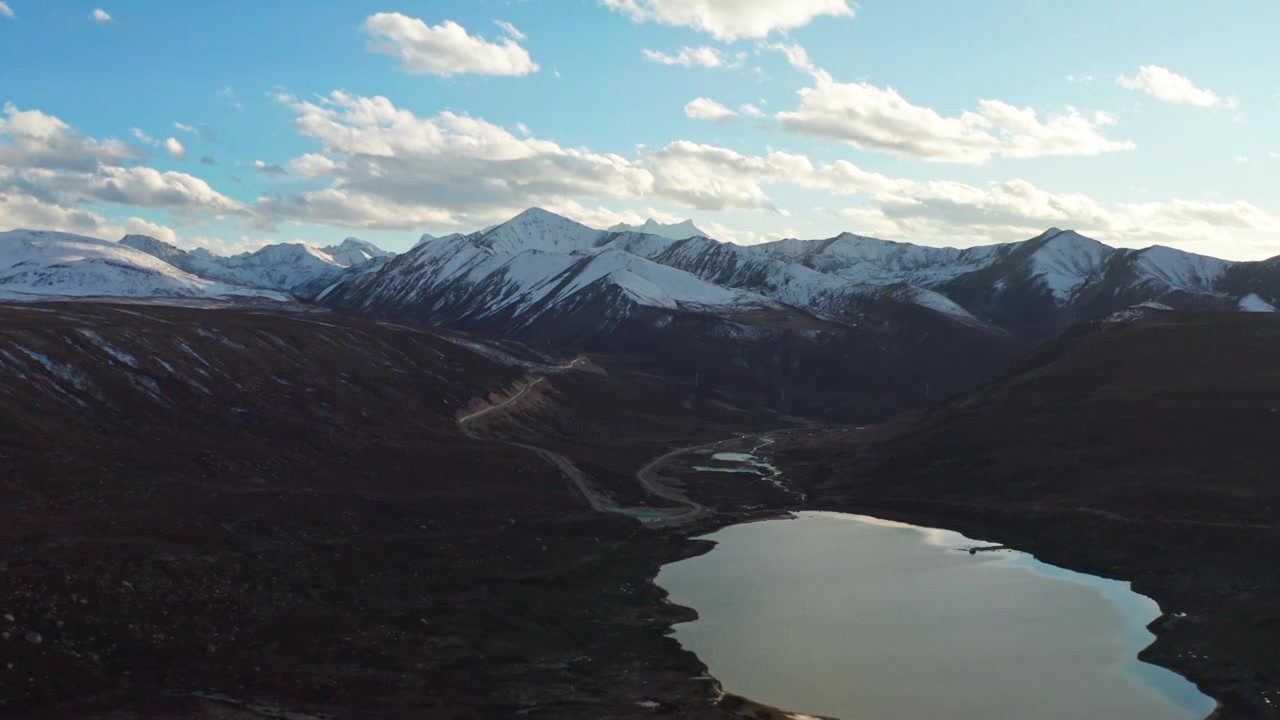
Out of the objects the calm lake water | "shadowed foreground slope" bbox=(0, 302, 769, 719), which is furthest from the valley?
the calm lake water

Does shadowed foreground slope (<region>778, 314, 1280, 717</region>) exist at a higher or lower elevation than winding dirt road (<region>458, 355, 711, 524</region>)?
higher

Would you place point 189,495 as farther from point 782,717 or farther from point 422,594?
point 782,717

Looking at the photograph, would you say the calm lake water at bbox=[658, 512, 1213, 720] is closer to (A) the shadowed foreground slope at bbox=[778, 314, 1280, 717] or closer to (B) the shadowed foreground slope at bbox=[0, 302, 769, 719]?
(A) the shadowed foreground slope at bbox=[778, 314, 1280, 717]

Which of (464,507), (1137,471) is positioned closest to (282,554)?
(464,507)

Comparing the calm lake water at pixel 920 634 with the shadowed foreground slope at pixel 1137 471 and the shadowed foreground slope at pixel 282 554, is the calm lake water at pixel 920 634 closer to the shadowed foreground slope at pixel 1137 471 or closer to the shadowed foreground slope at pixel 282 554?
the shadowed foreground slope at pixel 1137 471

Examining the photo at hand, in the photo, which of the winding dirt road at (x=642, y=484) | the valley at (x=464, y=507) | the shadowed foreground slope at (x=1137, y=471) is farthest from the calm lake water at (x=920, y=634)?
the winding dirt road at (x=642, y=484)

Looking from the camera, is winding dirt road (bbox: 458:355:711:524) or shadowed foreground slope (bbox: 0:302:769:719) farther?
winding dirt road (bbox: 458:355:711:524)

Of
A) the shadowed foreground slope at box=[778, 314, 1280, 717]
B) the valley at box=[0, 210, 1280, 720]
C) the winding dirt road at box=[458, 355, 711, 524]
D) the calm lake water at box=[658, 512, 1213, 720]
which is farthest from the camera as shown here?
the winding dirt road at box=[458, 355, 711, 524]

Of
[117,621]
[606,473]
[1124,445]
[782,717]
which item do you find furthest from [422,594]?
[1124,445]
